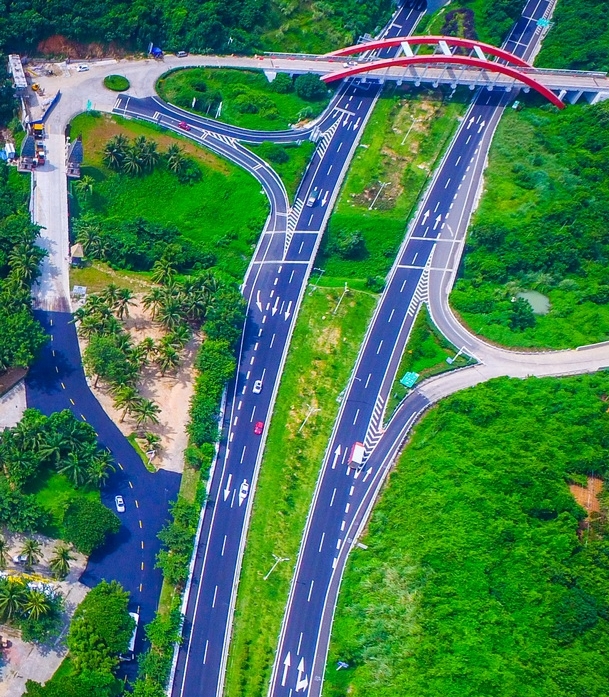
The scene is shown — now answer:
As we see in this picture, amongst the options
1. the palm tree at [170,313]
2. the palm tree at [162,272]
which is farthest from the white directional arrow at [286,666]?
the palm tree at [162,272]

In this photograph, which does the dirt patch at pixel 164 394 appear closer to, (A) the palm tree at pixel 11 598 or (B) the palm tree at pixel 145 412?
(B) the palm tree at pixel 145 412

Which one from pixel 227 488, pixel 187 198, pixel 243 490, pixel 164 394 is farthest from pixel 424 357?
pixel 187 198

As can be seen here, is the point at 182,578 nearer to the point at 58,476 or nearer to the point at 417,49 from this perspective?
the point at 58,476

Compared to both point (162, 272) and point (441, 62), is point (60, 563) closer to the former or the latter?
point (162, 272)

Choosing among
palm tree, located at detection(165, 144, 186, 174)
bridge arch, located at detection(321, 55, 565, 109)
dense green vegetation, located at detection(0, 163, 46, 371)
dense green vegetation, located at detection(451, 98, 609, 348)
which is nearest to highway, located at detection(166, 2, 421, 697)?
bridge arch, located at detection(321, 55, 565, 109)

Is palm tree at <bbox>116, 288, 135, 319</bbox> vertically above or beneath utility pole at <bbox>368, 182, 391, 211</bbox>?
beneath

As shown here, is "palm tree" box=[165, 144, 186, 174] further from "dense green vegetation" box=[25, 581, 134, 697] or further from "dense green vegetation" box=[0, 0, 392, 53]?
"dense green vegetation" box=[25, 581, 134, 697]

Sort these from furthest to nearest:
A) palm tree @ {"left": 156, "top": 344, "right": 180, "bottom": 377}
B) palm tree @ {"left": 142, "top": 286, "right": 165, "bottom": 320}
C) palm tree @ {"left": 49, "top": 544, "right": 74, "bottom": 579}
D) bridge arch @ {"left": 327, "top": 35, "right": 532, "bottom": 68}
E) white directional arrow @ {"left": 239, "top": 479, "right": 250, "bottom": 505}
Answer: bridge arch @ {"left": 327, "top": 35, "right": 532, "bottom": 68}, palm tree @ {"left": 142, "top": 286, "right": 165, "bottom": 320}, palm tree @ {"left": 156, "top": 344, "right": 180, "bottom": 377}, white directional arrow @ {"left": 239, "top": 479, "right": 250, "bottom": 505}, palm tree @ {"left": 49, "top": 544, "right": 74, "bottom": 579}
